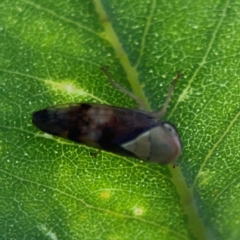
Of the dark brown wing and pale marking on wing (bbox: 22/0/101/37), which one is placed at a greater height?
pale marking on wing (bbox: 22/0/101/37)

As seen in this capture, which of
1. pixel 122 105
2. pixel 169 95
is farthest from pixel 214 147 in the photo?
pixel 122 105

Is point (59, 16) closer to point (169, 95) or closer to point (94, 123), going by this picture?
point (94, 123)

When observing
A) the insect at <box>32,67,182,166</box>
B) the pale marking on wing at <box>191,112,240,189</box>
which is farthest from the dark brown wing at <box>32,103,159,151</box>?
the pale marking on wing at <box>191,112,240,189</box>

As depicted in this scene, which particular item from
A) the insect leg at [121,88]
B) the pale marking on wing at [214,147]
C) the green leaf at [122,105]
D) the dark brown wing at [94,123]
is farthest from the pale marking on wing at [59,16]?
the pale marking on wing at [214,147]

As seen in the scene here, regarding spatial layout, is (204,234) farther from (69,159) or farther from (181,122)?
(69,159)

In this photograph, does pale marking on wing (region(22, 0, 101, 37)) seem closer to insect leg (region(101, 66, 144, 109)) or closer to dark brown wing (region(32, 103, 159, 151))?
insect leg (region(101, 66, 144, 109))

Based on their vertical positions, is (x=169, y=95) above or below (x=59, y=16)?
below
